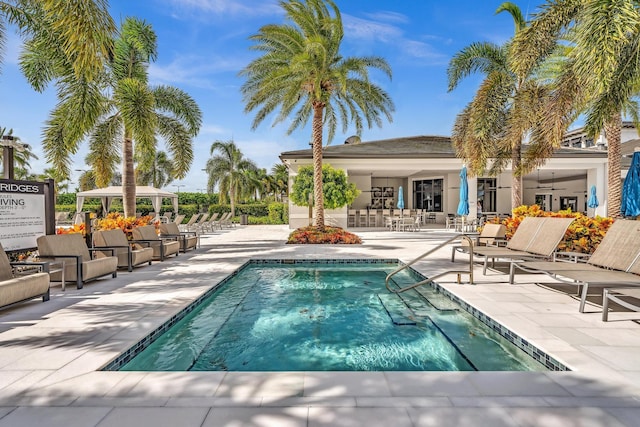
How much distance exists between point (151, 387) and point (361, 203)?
2183 centimetres

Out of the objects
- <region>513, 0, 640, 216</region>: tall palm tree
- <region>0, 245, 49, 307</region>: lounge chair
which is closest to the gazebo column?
<region>513, 0, 640, 216</region>: tall palm tree

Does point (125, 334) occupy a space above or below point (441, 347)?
above

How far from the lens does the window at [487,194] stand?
79.6ft

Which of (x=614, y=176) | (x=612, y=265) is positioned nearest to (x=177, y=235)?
(x=612, y=265)

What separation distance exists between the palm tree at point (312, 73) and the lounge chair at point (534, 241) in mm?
6558

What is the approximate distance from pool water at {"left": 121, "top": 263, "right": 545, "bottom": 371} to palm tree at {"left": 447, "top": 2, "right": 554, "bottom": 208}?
6.58 metres

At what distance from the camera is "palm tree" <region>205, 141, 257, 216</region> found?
29953mm

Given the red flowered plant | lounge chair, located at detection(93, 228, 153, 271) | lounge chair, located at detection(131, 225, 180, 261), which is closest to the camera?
lounge chair, located at detection(93, 228, 153, 271)

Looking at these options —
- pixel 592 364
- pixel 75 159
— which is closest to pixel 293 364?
pixel 592 364

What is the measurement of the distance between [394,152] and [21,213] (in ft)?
54.1

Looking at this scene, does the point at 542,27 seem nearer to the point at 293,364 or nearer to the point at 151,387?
the point at 293,364

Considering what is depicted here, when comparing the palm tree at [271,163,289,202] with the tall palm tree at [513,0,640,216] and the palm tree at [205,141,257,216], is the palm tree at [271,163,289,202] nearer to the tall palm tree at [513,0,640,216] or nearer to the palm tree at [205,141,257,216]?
the palm tree at [205,141,257,216]

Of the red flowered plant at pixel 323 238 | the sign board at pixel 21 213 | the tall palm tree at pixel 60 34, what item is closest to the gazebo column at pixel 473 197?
the red flowered plant at pixel 323 238

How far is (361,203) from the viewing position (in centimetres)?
2395
